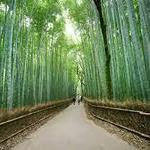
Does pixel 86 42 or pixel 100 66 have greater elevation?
pixel 86 42

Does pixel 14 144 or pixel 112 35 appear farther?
pixel 112 35

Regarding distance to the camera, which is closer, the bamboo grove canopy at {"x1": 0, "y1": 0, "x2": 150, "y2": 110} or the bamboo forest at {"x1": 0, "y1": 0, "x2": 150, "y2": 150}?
the bamboo forest at {"x1": 0, "y1": 0, "x2": 150, "y2": 150}

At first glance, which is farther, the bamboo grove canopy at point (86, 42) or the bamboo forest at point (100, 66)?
the bamboo grove canopy at point (86, 42)

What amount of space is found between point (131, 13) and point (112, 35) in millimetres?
4619

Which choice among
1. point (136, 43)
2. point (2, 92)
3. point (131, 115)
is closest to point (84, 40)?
point (2, 92)

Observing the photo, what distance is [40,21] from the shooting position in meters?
15.7

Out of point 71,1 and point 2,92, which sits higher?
→ point 71,1

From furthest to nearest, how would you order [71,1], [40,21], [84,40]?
[84,40]
[71,1]
[40,21]

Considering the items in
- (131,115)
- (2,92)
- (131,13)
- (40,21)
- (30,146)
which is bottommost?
(30,146)

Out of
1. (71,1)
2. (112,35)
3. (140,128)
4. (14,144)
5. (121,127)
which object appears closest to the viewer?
(140,128)

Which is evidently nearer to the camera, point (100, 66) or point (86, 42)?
point (100, 66)

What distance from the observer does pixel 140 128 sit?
19.0 feet

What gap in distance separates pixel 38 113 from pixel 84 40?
488 inches

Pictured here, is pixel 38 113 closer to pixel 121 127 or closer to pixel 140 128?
pixel 121 127
